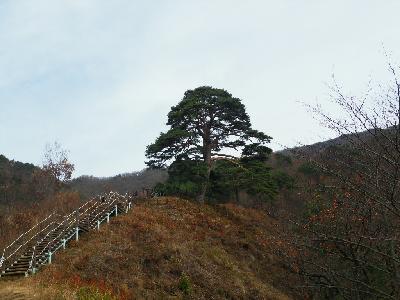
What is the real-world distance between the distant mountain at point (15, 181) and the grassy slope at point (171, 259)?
25.6 meters

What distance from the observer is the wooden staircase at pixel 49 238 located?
18.9 meters

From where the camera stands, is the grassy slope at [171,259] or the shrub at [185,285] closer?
the grassy slope at [171,259]

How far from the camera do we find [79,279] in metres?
16.9

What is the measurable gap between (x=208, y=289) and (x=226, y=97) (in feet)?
62.0

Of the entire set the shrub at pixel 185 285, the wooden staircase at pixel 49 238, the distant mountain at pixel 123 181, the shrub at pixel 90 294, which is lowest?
the shrub at pixel 185 285

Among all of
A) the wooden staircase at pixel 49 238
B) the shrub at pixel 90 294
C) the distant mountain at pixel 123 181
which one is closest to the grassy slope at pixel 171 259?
the shrub at pixel 90 294

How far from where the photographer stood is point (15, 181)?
5747 cm

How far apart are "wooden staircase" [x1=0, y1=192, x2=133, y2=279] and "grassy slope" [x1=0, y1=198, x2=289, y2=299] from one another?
0.68 metres

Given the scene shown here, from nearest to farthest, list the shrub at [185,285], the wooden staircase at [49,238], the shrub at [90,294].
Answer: the shrub at [90,294]
the wooden staircase at [49,238]
the shrub at [185,285]

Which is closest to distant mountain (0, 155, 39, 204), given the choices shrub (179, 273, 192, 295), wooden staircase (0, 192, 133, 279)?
wooden staircase (0, 192, 133, 279)

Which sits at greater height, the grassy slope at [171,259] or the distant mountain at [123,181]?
the distant mountain at [123,181]

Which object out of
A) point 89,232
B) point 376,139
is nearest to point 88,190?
point 89,232

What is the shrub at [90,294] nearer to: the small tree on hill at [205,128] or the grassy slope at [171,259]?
the grassy slope at [171,259]

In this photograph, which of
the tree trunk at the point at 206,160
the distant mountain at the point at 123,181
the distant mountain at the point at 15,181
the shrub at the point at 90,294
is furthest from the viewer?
the distant mountain at the point at 123,181
